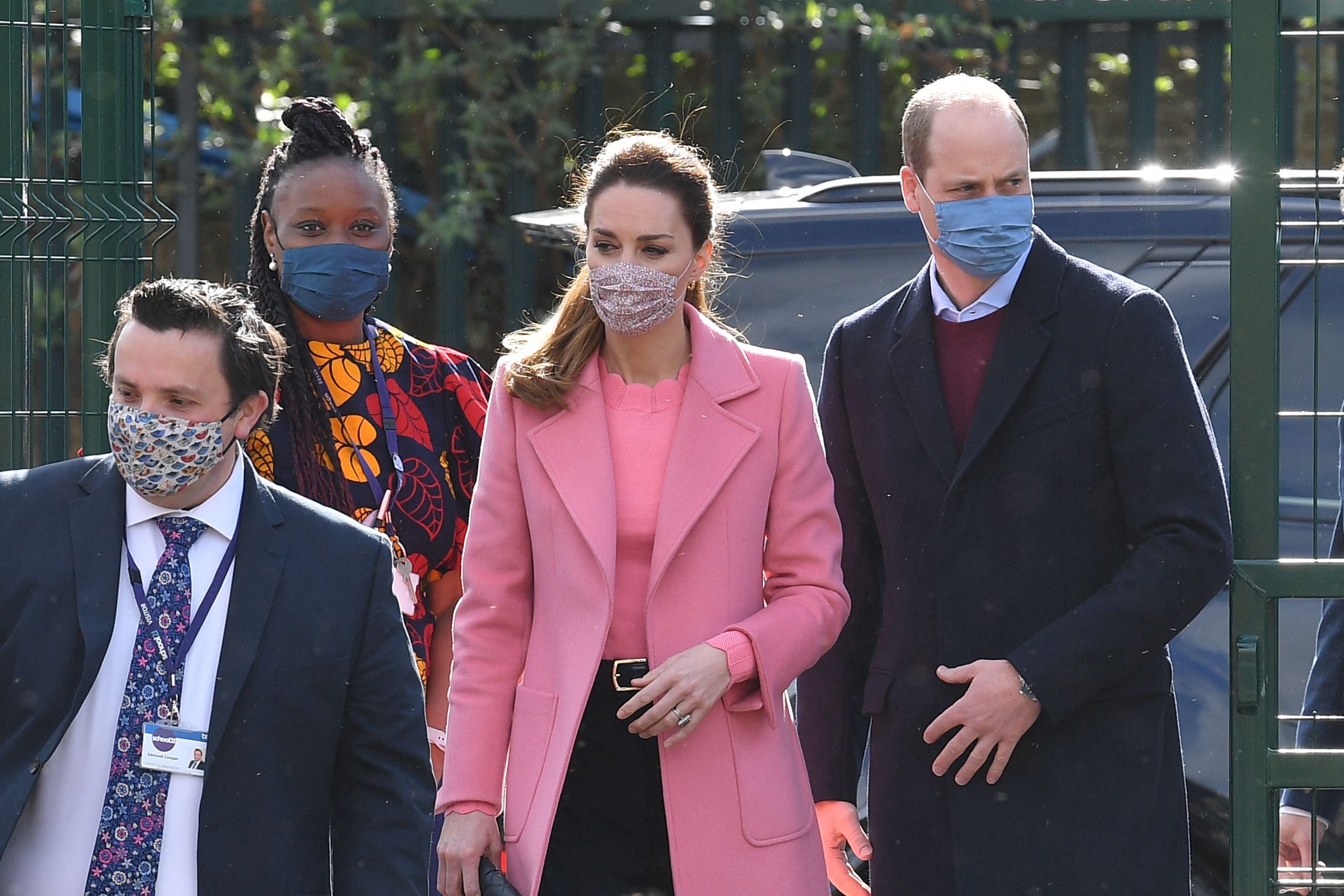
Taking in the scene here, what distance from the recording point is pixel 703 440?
3162mm

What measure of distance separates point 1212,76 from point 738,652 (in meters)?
5.73

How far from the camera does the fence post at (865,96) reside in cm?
778

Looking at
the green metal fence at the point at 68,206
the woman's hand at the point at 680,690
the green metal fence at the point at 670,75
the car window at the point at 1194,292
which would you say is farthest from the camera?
the green metal fence at the point at 670,75

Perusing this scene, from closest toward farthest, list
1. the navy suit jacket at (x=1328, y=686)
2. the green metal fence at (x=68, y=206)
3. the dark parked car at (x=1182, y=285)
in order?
1. the navy suit jacket at (x=1328, y=686)
2. the green metal fence at (x=68, y=206)
3. the dark parked car at (x=1182, y=285)

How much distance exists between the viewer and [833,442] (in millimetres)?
3416

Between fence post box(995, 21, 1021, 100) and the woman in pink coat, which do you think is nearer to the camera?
the woman in pink coat

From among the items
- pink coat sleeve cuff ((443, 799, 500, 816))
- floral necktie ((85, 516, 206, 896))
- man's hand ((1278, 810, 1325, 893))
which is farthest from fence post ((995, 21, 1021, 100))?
floral necktie ((85, 516, 206, 896))

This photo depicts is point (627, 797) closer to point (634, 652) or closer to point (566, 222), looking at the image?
point (634, 652)

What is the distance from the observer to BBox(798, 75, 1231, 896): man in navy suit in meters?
3.03

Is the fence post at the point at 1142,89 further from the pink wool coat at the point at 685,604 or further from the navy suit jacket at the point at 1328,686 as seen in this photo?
the pink wool coat at the point at 685,604

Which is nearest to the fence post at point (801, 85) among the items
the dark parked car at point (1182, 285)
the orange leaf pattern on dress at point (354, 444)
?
the dark parked car at point (1182, 285)

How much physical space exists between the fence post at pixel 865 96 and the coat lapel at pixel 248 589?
522cm

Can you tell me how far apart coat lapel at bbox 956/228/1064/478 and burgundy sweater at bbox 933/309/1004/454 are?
37mm

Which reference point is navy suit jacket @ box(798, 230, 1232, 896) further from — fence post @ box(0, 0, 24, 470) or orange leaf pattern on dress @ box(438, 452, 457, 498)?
fence post @ box(0, 0, 24, 470)
